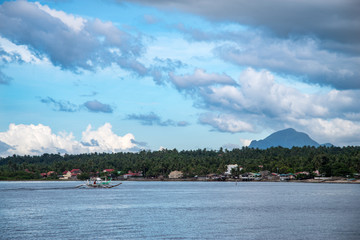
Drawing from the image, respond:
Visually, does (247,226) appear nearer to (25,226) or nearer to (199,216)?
(199,216)

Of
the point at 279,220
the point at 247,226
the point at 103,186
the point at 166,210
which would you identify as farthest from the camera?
the point at 103,186

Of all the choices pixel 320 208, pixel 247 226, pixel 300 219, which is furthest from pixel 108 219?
pixel 320 208

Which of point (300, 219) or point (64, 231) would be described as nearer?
point (64, 231)

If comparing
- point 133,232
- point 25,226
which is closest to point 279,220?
point 133,232

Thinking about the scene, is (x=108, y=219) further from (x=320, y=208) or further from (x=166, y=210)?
(x=320, y=208)

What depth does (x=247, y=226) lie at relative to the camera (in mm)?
56125

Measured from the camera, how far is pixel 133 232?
172 feet

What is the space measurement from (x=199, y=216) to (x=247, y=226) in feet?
43.8

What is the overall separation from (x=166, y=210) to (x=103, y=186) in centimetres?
10142

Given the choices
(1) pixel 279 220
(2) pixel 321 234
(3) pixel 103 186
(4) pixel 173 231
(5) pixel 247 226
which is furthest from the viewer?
(3) pixel 103 186

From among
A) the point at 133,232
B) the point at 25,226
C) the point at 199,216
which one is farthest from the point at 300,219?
the point at 25,226

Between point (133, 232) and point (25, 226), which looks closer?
point (133, 232)

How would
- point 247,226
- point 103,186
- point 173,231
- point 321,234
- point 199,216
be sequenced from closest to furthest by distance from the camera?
point 321,234
point 173,231
point 247,226
point 199,216
point 103,186

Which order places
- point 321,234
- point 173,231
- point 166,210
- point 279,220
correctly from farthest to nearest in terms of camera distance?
point 166,210 < point 279,220 < point 173,231 < point 321,234
